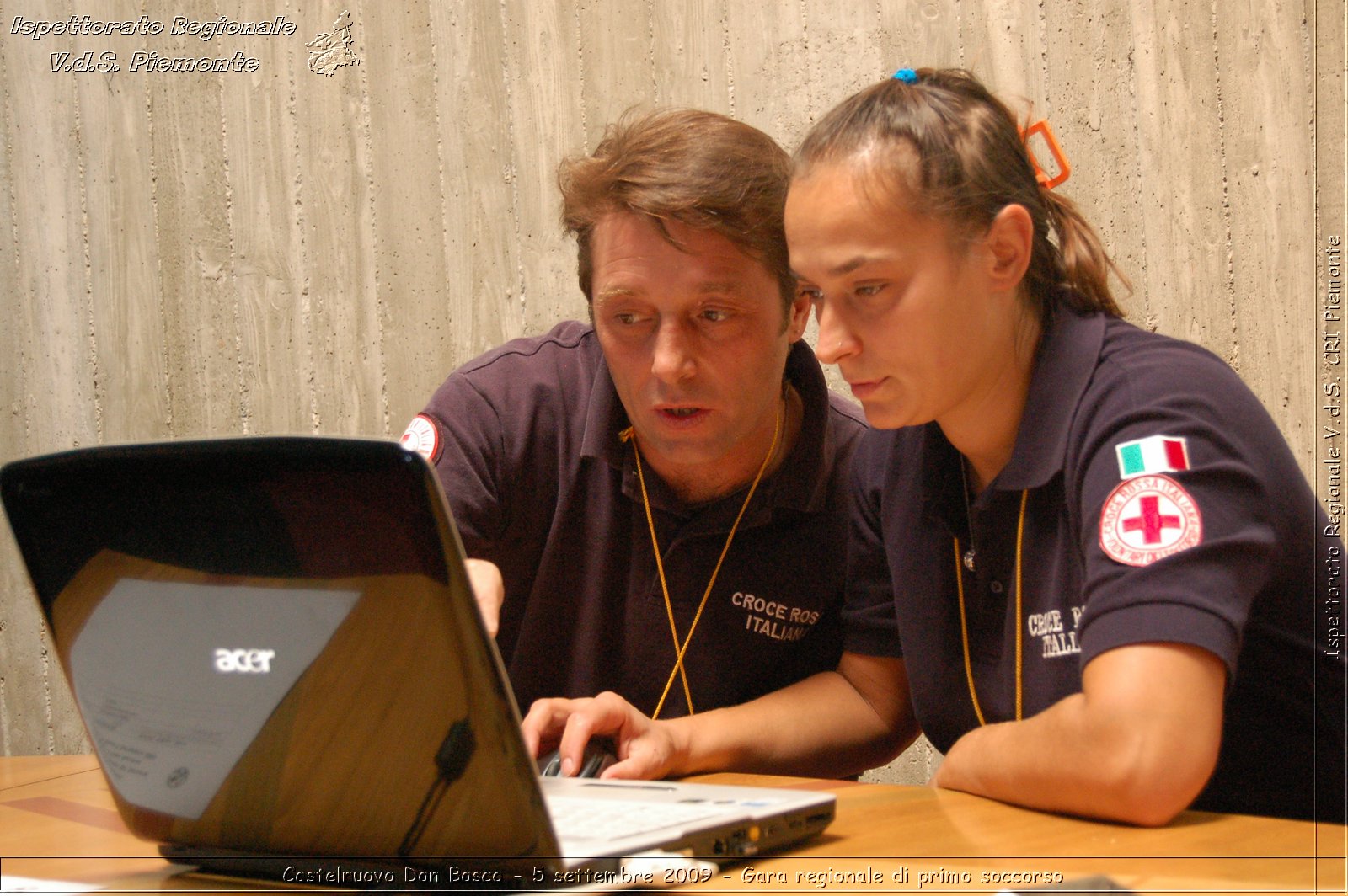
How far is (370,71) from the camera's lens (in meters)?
3.06

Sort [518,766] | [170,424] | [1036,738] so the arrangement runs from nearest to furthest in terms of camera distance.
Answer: [518,766] < [1036,738] < [170,424]

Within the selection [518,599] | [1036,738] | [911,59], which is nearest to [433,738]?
[1036,738]

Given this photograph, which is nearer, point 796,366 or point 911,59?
point 796,366

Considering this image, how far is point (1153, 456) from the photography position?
3.57 ft

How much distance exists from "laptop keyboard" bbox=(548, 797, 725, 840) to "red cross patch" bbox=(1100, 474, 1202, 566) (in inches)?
17.3

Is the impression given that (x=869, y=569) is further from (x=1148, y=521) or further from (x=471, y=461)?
(x=471, y=461)

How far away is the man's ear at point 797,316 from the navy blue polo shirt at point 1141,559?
14.4 inches

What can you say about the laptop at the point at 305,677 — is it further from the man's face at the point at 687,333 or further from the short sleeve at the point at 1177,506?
the man's face at the point at 687,333

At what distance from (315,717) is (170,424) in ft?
8.99

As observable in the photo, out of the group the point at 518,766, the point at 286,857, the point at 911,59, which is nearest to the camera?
the point at 518,766

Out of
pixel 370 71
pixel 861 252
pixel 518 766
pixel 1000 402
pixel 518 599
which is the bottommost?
pixel 518 599

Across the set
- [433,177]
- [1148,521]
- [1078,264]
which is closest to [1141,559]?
[1148,521]

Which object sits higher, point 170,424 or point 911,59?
point 911,59

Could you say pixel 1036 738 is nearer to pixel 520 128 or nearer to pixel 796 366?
pixel 796 366
